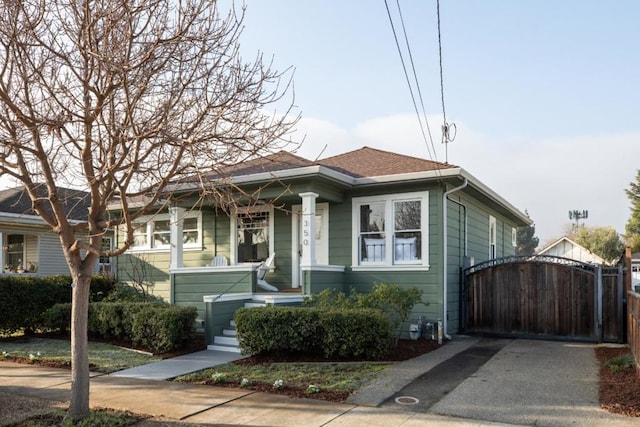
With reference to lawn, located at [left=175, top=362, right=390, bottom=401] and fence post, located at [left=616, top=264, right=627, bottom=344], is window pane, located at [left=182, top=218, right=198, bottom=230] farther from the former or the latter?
fence post, located at [left=616, top=264, right=627, bottom=344]

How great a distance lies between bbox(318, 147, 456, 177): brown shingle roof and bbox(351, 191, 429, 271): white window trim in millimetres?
545

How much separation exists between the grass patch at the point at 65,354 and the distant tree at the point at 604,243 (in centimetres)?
5039

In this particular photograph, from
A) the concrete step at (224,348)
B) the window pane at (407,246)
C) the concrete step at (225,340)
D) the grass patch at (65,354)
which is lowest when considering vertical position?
the grass patch at (65,354)

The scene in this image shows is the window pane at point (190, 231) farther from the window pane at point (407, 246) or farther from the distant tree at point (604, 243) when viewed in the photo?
the distant tree at point (604, 243)

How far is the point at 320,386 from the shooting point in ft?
23.2

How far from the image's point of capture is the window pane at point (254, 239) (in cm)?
1343

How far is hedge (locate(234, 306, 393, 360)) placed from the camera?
8.75 metres

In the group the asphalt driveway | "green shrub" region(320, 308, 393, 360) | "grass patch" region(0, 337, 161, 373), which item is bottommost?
"grass patch" region(0, 337, 161, 373)

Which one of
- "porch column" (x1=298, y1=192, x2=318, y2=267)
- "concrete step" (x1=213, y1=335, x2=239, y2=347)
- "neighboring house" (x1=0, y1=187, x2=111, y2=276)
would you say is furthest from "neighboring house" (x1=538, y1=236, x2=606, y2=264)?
"concrete step" (x1=213, y1=335, x2=239, y2=347)

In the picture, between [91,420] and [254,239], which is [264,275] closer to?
[254,239]

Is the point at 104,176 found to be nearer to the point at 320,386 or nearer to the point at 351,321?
the point at 320,386

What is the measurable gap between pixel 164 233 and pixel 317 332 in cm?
787

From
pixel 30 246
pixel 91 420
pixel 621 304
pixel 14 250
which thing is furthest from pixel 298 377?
pixel 14 250

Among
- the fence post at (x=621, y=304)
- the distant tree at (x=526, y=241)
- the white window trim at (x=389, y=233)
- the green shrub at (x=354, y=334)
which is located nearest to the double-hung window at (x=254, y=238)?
the white window trim at (x=389, y=233)
